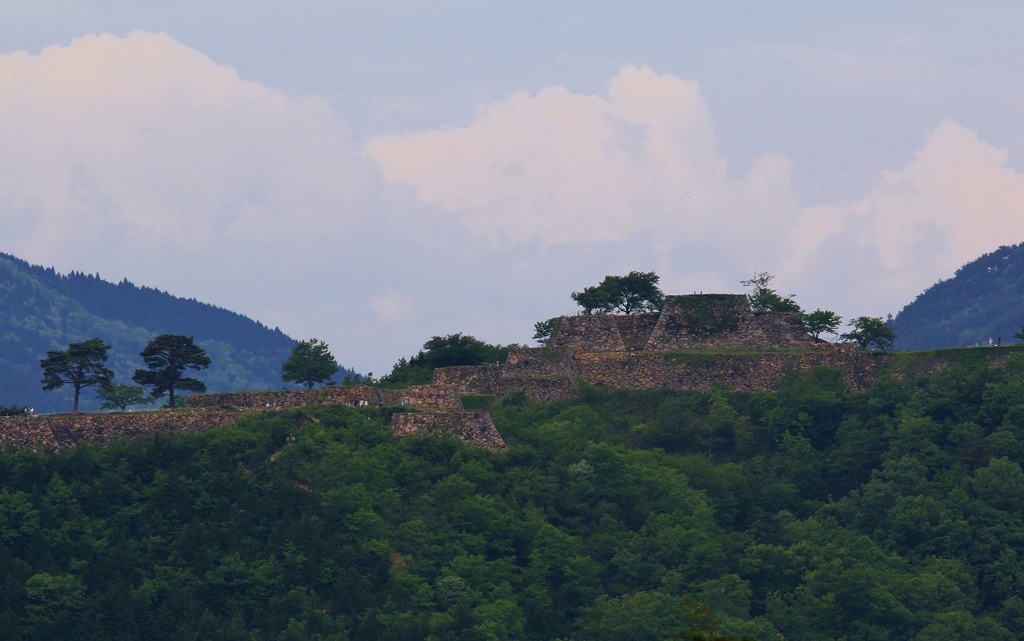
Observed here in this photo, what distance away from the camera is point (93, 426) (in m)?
87.3

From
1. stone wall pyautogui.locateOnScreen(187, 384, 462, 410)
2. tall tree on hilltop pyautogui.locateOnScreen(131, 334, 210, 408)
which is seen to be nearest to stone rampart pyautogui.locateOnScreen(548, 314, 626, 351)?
stone wall pyautogui.locateOnScreen(187, 384, 462, 410)

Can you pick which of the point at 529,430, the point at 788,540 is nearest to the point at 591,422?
the point at 529,430

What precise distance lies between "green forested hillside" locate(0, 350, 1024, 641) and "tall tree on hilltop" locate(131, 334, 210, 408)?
756cm

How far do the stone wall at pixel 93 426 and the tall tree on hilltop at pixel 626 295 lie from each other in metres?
21.5

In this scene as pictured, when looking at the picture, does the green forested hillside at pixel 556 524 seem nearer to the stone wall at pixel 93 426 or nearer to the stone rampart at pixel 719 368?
the stone rampart at pixel 719 368

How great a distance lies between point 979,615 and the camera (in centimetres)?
8169

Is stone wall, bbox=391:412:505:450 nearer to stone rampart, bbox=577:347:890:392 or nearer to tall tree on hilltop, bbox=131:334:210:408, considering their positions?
stone rampart, bbox=577:347:890:392

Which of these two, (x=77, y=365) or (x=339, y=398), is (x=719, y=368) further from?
(x=77, y=365)

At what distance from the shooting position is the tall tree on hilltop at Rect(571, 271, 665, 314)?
103438mm

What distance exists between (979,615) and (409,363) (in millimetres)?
31256

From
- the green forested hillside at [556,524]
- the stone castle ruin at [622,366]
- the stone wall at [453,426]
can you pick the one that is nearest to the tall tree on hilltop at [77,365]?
the stone castle ruin at [622,366]

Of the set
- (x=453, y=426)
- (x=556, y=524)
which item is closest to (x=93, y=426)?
(x=453, y=426)

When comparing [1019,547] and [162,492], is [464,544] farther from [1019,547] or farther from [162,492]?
[1019,547]

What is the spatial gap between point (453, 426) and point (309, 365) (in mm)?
13502
